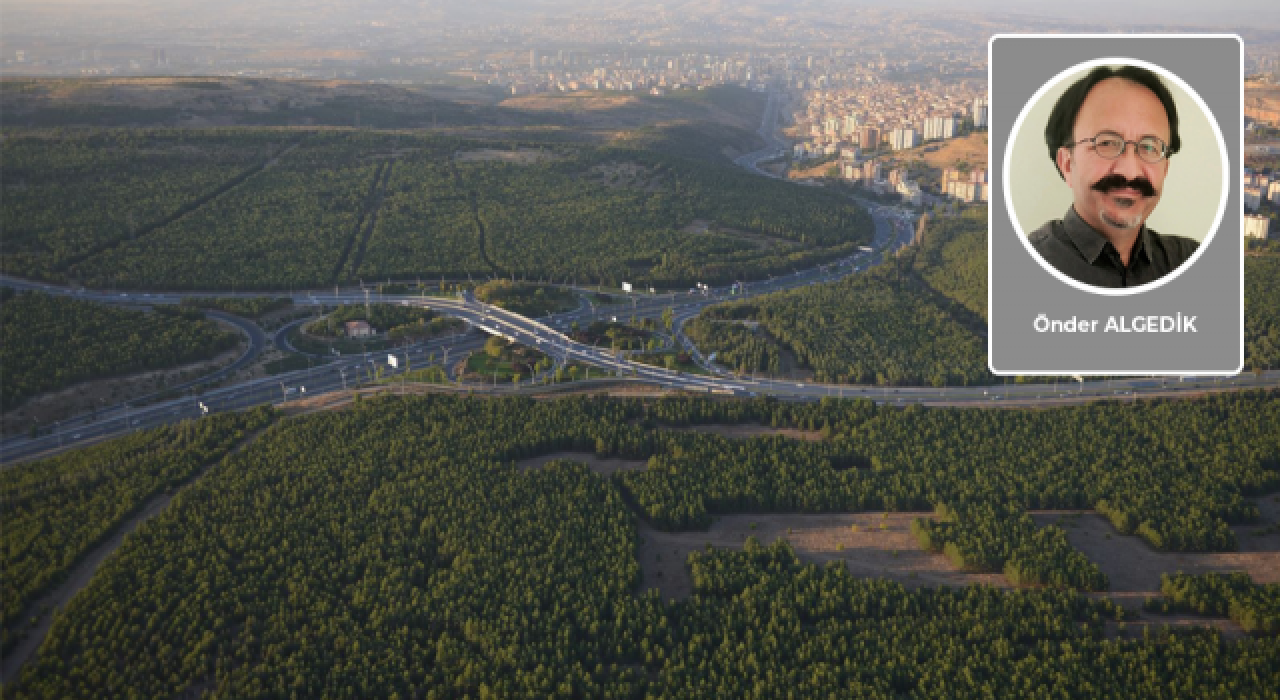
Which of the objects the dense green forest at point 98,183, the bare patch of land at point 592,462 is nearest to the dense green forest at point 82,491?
the bare patch of land at point 592,462

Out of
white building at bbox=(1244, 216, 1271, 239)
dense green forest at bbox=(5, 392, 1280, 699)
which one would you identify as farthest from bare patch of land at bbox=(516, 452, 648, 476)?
white building at bbox=(1244, 216, 1271, 239)

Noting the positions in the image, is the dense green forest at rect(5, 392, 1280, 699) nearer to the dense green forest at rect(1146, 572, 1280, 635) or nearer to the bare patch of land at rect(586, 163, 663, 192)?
the dense green forest at rect(1146, 572, 1280, 635)

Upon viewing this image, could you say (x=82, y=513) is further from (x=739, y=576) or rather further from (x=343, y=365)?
(x=739, y=576)

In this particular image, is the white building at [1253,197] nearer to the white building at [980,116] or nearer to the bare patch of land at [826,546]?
the white building at [980,116]

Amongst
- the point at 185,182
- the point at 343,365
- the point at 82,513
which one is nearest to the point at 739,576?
the point at 82,513

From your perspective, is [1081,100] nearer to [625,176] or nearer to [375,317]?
[375,317]

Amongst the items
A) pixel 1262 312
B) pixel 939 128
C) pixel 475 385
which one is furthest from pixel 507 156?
pixel 1262 312
